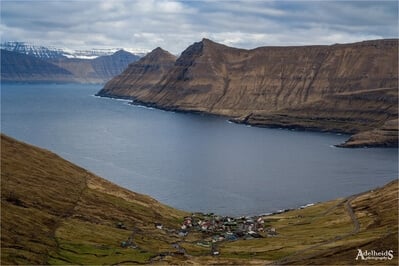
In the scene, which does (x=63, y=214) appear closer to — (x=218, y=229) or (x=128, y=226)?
(x=128, y=226)

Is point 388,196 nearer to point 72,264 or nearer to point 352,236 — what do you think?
point 352,236

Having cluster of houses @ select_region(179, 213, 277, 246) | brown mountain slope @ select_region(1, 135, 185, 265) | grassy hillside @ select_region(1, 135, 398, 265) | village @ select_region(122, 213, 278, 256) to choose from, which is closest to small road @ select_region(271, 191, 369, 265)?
grassy hillside @ select_region(1, 135, 398, 265)

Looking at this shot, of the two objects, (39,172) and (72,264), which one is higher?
(39,172)

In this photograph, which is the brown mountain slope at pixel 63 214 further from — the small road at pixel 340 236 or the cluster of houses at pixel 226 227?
the small road at pixel 340 236

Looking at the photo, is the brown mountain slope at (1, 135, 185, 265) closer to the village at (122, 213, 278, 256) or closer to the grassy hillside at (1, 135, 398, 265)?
the grassy hillside at (1, 135, 398, 265)

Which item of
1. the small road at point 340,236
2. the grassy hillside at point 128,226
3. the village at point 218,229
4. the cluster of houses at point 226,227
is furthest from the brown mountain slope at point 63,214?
the small road at point 340,236

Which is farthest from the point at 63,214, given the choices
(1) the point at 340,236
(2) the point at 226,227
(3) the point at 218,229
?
(1) the point at 340,236

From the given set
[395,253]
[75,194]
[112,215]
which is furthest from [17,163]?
[395,253]

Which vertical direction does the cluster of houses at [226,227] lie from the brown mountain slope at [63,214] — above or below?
below
